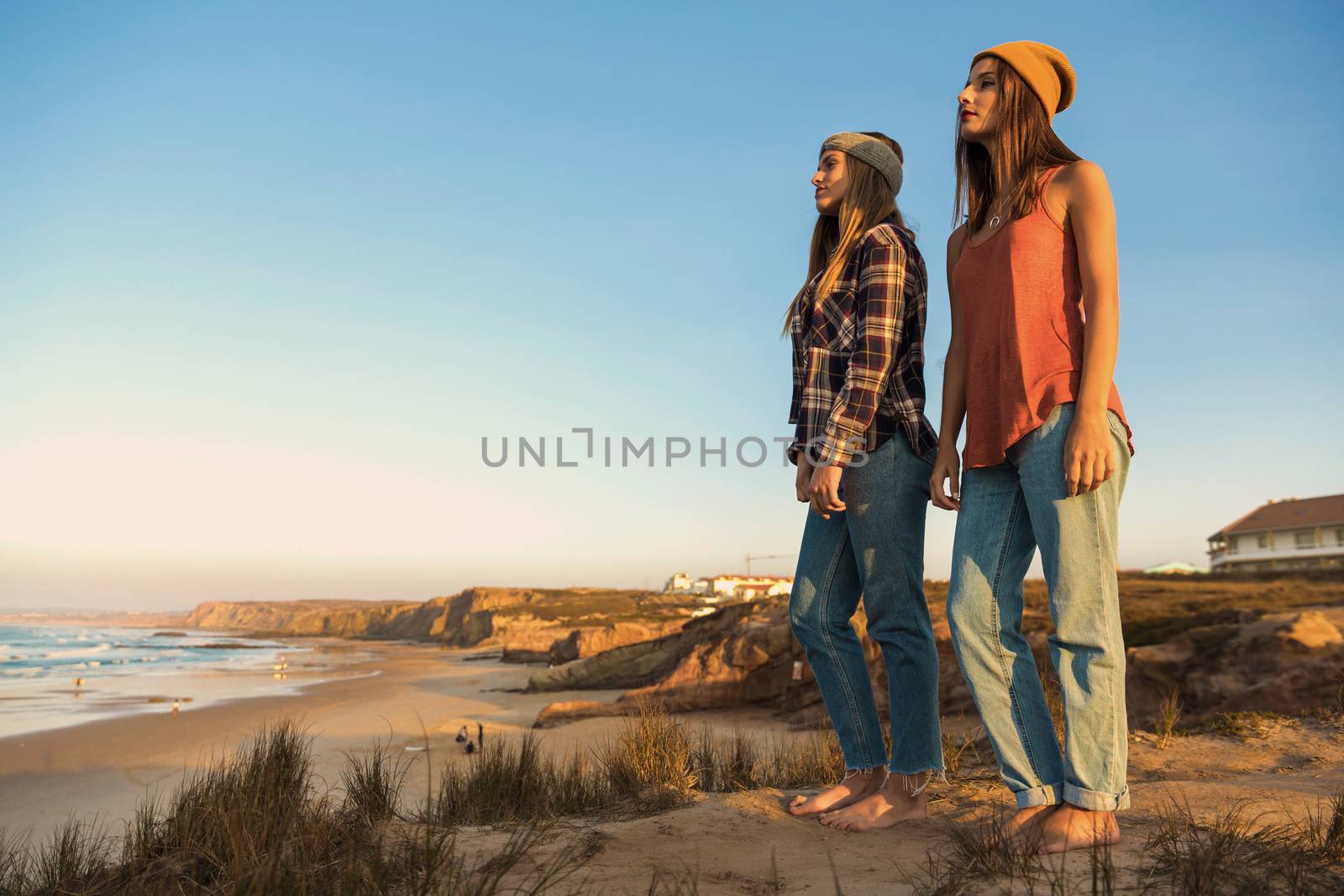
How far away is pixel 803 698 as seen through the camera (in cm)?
1023

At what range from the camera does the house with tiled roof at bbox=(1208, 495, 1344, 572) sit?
72.4ft

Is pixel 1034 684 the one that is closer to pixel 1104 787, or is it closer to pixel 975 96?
pixel 1104 787

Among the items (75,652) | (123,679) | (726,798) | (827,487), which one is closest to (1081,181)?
(827,487)

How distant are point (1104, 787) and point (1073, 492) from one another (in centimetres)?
77

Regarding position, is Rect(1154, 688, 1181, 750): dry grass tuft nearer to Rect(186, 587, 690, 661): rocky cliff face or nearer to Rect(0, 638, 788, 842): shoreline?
Rect(0, 638, 788, 842): shoreline

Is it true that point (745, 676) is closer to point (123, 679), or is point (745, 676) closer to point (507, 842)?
point (507, 842)

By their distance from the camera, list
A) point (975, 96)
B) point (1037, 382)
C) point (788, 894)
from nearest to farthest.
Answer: point (788, 894) < point (1037, 382) < point (975, 96)

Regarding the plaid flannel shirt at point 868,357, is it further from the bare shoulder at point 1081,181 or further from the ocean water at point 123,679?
the ocean water at point 123,679

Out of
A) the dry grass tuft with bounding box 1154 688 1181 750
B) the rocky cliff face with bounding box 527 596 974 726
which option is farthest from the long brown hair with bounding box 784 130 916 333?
the rocky cliff face with bounding box 527 596 974 726

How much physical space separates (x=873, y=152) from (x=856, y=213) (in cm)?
24

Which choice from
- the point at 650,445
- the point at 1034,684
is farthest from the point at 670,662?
the point at 1034,684

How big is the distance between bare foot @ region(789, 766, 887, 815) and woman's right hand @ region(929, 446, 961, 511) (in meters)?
0.99

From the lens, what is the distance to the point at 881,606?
2621mm

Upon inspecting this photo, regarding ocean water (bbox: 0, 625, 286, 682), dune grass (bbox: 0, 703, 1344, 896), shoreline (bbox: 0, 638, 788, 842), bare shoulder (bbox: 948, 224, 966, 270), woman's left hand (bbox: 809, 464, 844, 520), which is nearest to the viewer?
dune grass (bbox: 0, 703, 1344, 896)
